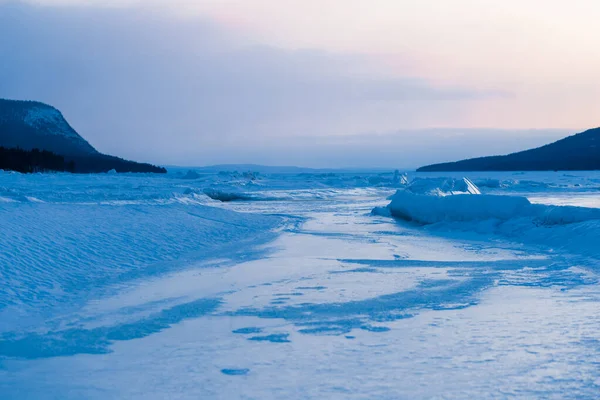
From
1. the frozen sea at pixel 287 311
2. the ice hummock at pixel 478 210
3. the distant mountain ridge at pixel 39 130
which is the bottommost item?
the frozen sea at pixel 287 311

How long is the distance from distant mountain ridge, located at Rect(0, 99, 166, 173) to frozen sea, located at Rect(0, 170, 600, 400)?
85862mm

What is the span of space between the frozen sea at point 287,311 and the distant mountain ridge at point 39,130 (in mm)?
85862

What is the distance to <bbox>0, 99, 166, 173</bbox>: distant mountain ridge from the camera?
93562 mm

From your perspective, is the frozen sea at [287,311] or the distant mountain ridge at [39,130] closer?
the frozen sea at [287,311]

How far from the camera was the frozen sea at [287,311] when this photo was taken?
2863 millimetres

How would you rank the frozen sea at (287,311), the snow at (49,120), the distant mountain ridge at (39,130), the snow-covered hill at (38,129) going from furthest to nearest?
1. the snow at (49,120)
2. the snow-covered hill at (38,129)
3. the distant mountain ridge at (39,130)
4. the frozen sea at (287,311)

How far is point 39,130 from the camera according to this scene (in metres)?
101

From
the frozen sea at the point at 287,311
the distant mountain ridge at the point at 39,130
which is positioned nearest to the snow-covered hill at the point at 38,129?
the distant mountain ridge at the point at 39,130

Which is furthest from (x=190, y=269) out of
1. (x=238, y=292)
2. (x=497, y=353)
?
(x=497, y=353)

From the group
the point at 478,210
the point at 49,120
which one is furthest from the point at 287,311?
the point at 49,120

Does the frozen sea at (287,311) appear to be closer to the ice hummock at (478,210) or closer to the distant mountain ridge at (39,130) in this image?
the ice hummock at (478,210)

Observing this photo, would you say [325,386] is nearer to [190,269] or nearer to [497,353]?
[497,353]

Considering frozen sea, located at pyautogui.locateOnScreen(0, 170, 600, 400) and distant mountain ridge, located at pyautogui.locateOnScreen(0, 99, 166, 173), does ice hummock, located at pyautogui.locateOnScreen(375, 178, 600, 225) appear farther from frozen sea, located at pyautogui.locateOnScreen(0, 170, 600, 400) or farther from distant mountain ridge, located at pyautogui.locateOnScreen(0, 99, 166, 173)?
distant mountain ridge, located at pyautogui.locateOnScreen(0, 99, 166, 173)

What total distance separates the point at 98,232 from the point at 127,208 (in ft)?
8.44
